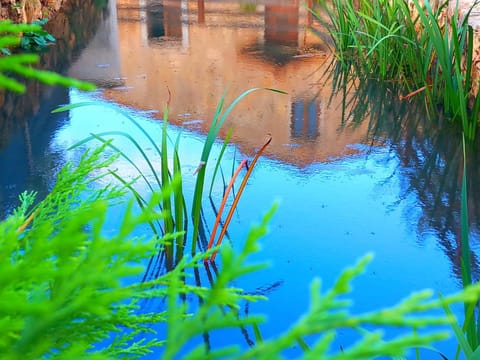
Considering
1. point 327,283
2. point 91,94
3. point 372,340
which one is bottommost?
point 327,283

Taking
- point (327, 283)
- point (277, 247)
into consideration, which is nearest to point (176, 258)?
point (277, 247)

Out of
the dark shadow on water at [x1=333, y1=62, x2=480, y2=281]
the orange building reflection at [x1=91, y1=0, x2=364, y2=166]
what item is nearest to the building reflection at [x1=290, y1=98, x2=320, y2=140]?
the orange building reflection at [x1=91, y1=0, x2=364, y2=166]

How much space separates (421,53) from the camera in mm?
3453

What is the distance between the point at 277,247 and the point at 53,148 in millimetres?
1455

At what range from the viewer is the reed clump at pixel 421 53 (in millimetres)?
2854

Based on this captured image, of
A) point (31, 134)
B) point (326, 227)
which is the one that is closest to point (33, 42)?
point (31, 134)

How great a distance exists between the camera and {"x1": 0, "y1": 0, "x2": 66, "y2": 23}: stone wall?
5.53 metres

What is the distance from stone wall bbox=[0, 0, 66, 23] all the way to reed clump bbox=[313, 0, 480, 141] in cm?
296

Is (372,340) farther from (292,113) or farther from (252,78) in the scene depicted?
(252,78)

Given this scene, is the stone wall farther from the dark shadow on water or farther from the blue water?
the dark shadow on water

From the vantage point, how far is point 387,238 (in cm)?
209

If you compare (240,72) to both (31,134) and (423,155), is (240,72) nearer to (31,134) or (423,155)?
(31,134)

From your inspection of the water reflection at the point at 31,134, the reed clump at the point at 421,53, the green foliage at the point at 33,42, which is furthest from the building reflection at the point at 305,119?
the green foliage at the point at 33,42

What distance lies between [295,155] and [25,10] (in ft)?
13.7
